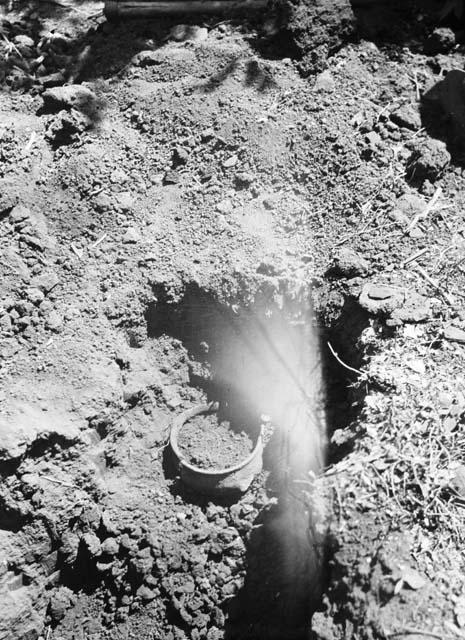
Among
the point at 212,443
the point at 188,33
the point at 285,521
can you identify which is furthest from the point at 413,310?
the point at 188,33

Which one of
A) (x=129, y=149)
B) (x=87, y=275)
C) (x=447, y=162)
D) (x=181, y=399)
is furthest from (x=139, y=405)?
(x=447, y=162)

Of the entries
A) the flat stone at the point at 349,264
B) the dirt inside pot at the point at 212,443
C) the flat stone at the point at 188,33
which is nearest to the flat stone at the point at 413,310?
the flat stone at the point at 349,264

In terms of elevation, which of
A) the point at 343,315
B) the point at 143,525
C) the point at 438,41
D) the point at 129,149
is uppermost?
the point at 438,41

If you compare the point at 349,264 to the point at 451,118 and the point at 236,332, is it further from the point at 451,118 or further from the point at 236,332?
the point at 451,118

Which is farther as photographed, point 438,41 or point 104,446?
point 438,41

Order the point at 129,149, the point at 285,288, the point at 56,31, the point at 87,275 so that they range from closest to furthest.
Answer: the point at 285,288 → the point at 87,275 → the point at 129,149 → the point at 56,31

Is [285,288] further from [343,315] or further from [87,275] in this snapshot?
[87,275]

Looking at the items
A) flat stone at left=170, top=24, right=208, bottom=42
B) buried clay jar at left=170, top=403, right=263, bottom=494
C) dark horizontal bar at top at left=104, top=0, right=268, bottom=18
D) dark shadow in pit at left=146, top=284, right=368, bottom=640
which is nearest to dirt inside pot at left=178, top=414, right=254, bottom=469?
buried clay jar at left=170, top=403, right=263, bottom=494

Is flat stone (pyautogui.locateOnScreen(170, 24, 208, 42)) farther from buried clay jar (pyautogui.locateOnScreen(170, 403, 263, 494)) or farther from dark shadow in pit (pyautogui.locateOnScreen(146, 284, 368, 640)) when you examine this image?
buried clay jar (pyautogui.locateOnScreen(170, 403, 263, 494))
